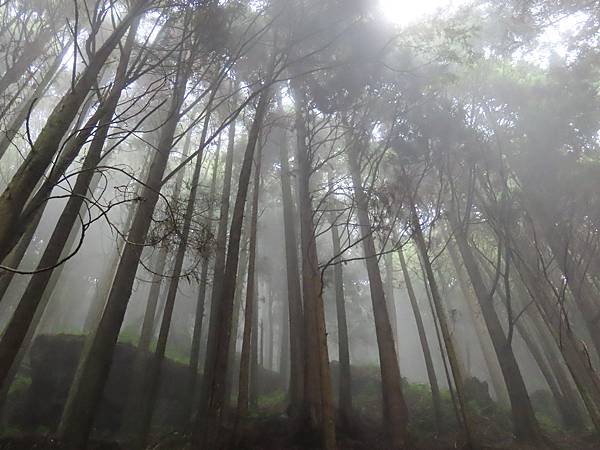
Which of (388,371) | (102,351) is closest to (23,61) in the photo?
(102,351)

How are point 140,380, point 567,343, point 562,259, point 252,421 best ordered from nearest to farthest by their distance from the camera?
point 252,421
point 567,343
point 562,259
point 140,380

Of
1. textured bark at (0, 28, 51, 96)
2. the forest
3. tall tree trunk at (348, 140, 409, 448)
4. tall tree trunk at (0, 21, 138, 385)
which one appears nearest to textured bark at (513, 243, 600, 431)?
the forest

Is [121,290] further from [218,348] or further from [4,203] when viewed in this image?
[4,203]

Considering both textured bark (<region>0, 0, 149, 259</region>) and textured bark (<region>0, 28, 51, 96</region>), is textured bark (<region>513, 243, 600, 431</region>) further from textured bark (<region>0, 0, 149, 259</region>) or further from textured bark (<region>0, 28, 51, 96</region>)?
textured bark (<region>0, 28, 51, 96</region>)

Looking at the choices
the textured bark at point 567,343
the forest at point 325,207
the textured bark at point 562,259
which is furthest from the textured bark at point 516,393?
the textured bark at point 562,259

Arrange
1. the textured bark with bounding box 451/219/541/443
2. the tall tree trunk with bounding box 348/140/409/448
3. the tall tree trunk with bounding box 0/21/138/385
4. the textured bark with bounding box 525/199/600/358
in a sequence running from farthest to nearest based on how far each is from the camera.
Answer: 1. the textured bark with bounding box 525/199/600/358
2. the textured bark with bounding box 451/219/541/443
3. the tall tree trunk with bounding box 348/140/409/448
4. the tall tree trunk with bounding box 0/21/138/385

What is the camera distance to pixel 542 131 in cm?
1034

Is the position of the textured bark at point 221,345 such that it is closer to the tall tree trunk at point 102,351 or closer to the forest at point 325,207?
the forest at point 325,207

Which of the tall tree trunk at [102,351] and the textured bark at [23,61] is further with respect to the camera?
the textured bark at [23,61]

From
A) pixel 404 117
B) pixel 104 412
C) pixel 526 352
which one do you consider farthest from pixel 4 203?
pixel 526 352

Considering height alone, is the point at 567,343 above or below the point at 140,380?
above

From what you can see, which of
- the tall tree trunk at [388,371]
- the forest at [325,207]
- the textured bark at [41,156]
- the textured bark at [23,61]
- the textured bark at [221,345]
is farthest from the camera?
the tall tree trunk at [388,371]

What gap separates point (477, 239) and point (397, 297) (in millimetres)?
29890

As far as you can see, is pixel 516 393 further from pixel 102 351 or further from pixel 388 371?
pixel 102 351
